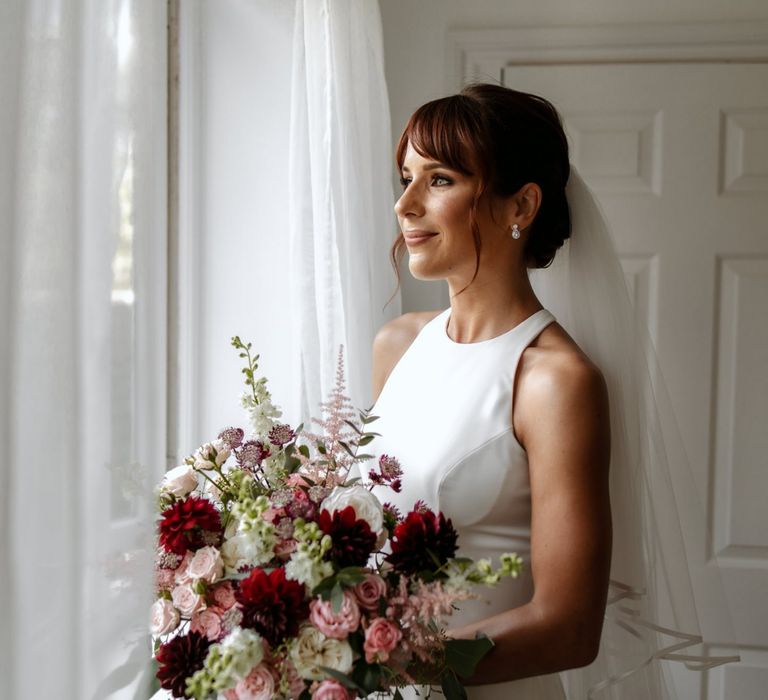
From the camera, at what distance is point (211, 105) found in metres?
1.83

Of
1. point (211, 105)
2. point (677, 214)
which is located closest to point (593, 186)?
point (677, 214)

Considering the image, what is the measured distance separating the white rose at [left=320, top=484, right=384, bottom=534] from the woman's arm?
29cm

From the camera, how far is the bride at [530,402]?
1153 millimetres

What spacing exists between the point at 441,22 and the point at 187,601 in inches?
63.3

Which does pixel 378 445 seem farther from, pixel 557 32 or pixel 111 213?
pixel 557 32

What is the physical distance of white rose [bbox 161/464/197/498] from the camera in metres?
0.99

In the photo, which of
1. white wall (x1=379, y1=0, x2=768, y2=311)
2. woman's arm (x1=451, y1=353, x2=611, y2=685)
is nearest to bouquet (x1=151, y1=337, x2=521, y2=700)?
woman's arm (x1=451, y1=353, x2=611, y2=685)

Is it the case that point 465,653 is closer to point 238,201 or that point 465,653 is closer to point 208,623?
point 208,623

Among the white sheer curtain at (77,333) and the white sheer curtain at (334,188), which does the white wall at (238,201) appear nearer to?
the white sheer curtain at (334,188)

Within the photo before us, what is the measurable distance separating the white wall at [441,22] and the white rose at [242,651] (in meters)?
1.30

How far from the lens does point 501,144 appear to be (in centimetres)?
130

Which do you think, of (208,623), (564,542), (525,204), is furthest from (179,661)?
(525,204)

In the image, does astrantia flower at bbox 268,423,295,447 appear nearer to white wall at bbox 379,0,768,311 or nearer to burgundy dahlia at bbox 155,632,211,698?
burgundy dahlia at bbox 155,632,211,698

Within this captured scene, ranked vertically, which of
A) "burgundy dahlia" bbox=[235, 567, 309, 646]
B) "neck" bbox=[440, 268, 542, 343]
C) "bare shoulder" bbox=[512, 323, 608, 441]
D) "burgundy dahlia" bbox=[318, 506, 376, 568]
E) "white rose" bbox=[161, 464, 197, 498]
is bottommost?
"burgundy dahlia" bbox=[235, 567, 309, 646]
